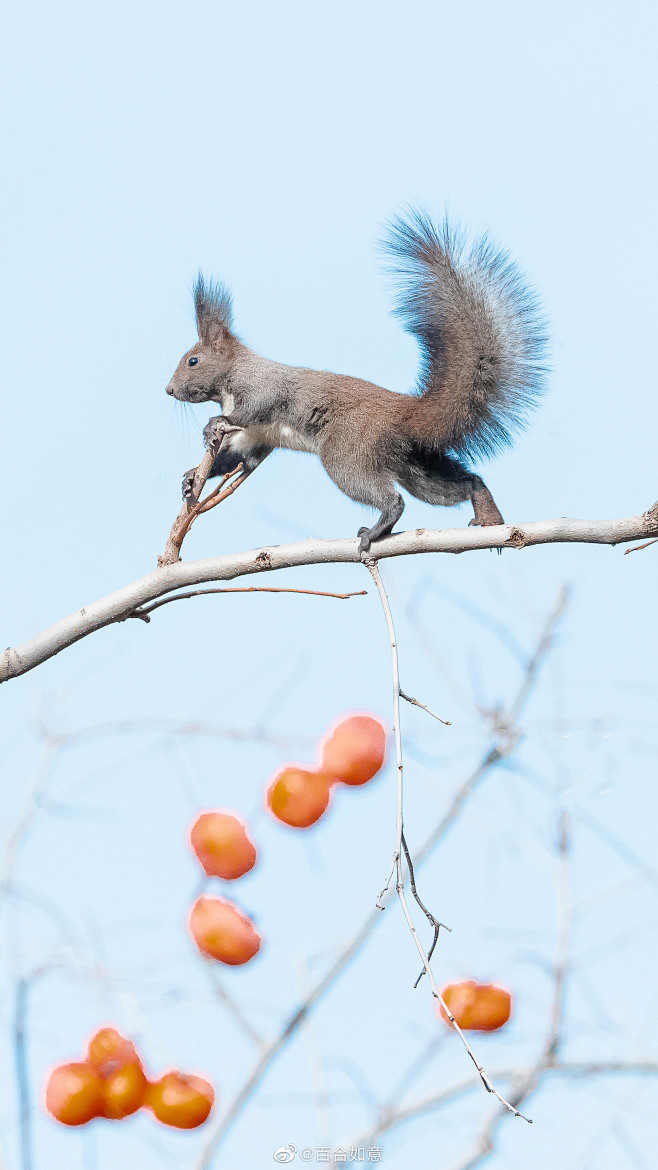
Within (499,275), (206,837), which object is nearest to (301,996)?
(206,837)

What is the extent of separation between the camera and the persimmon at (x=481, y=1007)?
6.96ft

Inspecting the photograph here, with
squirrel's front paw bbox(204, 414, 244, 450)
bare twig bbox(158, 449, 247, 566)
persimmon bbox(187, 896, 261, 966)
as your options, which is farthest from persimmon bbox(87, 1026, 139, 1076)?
squirrel's front paw bbox(204, 414, 244, 450)

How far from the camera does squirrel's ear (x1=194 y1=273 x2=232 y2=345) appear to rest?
3.98 metres

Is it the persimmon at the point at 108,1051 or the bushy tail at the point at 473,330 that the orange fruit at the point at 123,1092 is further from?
the bushy tail at the point at 473,330

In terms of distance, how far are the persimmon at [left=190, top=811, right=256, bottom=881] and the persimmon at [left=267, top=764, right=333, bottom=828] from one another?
76mm

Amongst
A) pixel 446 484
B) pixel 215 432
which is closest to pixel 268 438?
pixel 215 432

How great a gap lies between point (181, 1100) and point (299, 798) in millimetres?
595

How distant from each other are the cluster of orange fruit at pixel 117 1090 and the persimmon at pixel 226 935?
280 mm

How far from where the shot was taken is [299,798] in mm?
1804

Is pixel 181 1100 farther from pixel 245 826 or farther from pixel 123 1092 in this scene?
pixel 245 826

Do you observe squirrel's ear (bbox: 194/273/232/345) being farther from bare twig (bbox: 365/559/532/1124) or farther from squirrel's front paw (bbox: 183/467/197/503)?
bare twig (bbox: 365/559/532/1124)

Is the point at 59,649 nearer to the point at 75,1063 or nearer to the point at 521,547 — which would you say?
the point at 75,1063

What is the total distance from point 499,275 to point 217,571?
1413 millimetres

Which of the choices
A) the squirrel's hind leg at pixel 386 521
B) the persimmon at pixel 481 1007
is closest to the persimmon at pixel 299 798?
the persimmon at pixel 481 1007
